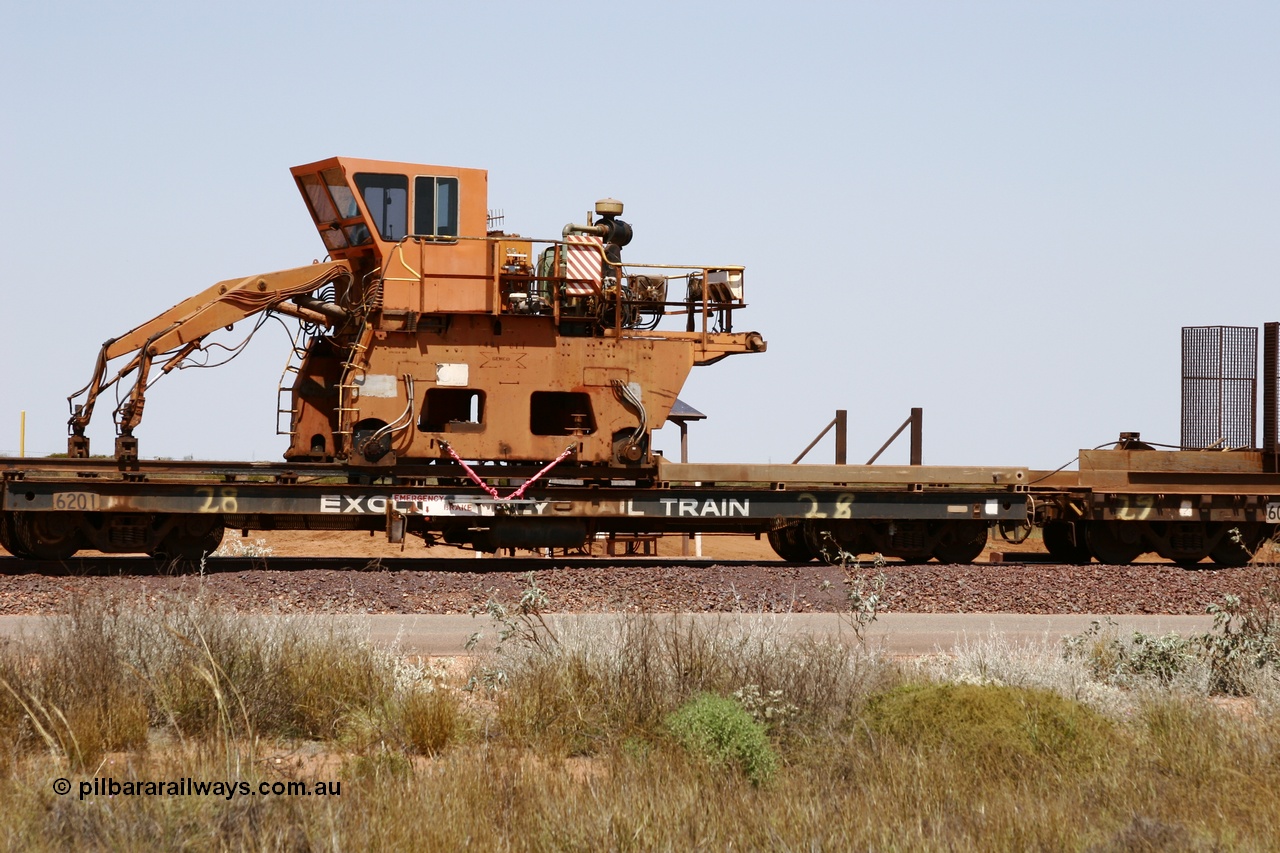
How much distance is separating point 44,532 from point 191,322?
291 cm

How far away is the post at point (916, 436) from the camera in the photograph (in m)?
18.3

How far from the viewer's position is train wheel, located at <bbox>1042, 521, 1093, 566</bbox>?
18.4m

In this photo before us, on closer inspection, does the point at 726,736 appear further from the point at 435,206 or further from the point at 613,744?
the point at 435,206

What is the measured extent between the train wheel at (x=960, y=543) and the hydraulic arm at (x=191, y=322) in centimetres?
831

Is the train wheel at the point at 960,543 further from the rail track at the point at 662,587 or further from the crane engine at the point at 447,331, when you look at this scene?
the crane engine at the point at 447,331

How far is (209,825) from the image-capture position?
5.43 meters

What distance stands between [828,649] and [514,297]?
840cm

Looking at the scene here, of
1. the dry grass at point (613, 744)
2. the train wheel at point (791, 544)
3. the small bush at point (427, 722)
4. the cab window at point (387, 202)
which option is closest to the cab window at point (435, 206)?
the cab window at point (387, 202)

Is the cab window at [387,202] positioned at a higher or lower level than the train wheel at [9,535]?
higher

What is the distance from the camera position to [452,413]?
1652 cm

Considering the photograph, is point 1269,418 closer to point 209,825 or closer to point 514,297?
point 514,297

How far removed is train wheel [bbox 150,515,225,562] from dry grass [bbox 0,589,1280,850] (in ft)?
22.6

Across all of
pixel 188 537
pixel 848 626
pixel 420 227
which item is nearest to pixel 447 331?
pixel 420 227

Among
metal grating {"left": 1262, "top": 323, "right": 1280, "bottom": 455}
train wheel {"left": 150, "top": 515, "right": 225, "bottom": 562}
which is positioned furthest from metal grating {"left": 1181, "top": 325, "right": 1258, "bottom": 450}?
train wheel {"left": 150, "top": 515, "right": 225, "bottom": 562}
